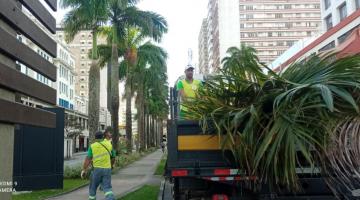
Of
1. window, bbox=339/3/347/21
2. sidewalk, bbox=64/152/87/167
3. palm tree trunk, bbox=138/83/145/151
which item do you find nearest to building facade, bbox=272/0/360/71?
window, bbox=339/3/347/21

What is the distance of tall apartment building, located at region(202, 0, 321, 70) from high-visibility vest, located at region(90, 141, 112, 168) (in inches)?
4541

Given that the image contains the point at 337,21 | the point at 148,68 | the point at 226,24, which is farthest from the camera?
the point at 226,24

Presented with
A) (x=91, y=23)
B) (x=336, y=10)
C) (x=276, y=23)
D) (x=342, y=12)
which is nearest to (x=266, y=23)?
(x=276, y=23)

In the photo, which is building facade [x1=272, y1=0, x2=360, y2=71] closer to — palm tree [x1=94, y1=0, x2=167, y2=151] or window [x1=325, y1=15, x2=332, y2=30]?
window [x1=325, y1=15, x2=332, y2=30]

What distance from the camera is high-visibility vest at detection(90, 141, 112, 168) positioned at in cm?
1013

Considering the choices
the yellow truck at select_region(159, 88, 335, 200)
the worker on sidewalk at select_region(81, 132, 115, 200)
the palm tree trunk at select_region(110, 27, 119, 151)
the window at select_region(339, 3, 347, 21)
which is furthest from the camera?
the window at select_region(339, 3, 347, 21)

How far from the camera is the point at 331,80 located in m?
5.55

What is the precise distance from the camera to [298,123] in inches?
210

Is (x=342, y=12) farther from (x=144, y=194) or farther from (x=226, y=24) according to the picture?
(x=226, y=24)

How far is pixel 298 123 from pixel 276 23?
12850 centimetres

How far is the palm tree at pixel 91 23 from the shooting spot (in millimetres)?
22797

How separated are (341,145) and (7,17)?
378cm

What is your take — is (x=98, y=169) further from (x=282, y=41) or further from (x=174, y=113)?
(x=282, y=41)

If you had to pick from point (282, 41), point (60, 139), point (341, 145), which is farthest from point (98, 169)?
point (282, 41)
